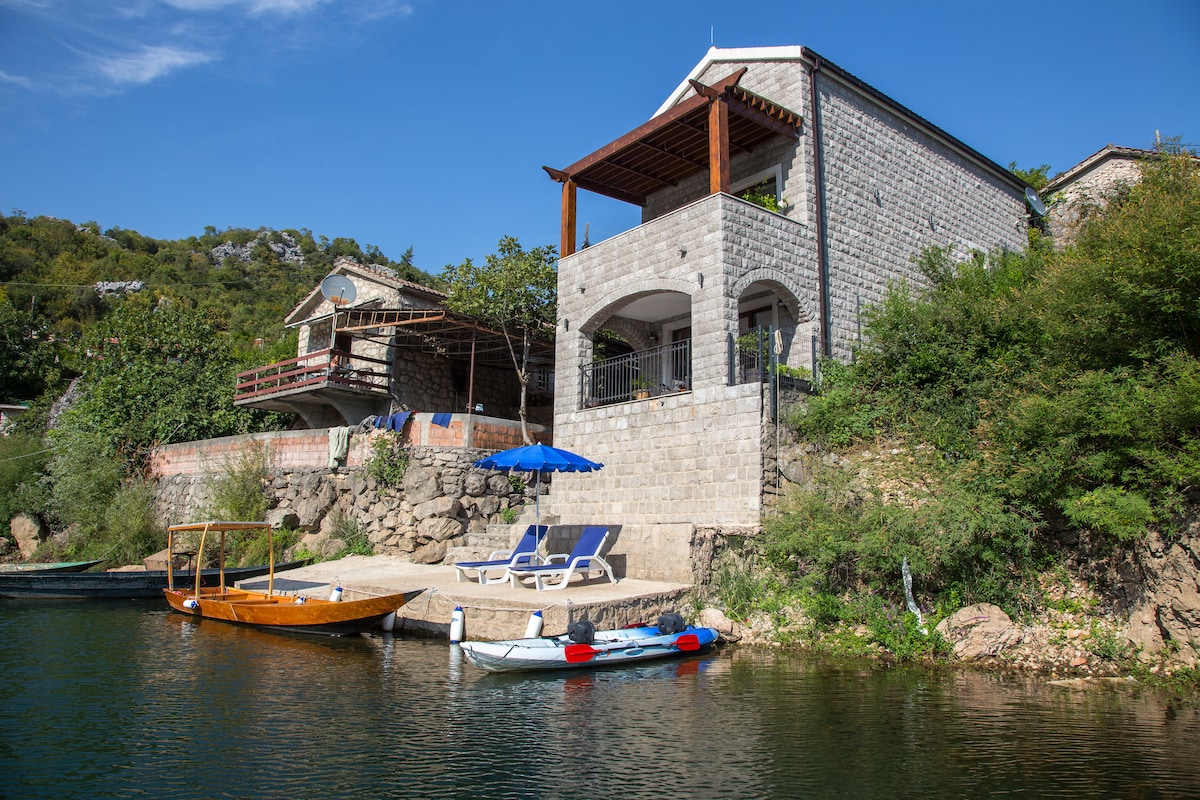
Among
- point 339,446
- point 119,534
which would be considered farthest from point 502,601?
point 119,534

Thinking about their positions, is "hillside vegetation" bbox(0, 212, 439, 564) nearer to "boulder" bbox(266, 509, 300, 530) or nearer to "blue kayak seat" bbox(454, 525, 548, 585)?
"boulder" bbox(266, 509, 300, 530)

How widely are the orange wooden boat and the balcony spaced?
7.90 metres

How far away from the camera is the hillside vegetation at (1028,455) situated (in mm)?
8914

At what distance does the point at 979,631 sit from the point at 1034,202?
16.5m

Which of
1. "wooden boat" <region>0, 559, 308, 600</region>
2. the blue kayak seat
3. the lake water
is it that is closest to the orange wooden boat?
the lake water

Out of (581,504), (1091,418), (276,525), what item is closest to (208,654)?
(581,504)

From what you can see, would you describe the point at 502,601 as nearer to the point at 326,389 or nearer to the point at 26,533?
the point at 326,389

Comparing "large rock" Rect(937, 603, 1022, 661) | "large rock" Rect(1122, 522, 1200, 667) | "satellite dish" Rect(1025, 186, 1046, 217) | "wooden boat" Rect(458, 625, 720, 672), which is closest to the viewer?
"large rock" Rect(1122, 522, 1200, 667)

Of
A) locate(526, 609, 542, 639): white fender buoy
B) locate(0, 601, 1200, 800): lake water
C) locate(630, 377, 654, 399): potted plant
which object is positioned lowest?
locate(0, 601, 1200, 800): lake water

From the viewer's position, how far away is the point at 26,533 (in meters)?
23.7

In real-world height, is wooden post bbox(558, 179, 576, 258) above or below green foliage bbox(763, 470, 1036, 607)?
above

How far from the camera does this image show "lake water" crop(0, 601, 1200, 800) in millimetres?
5594

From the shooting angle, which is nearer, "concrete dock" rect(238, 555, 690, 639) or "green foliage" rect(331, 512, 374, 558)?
"concrete dock" rect(238, 555, 690, 639)

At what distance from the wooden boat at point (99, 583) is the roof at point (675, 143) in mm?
10713
